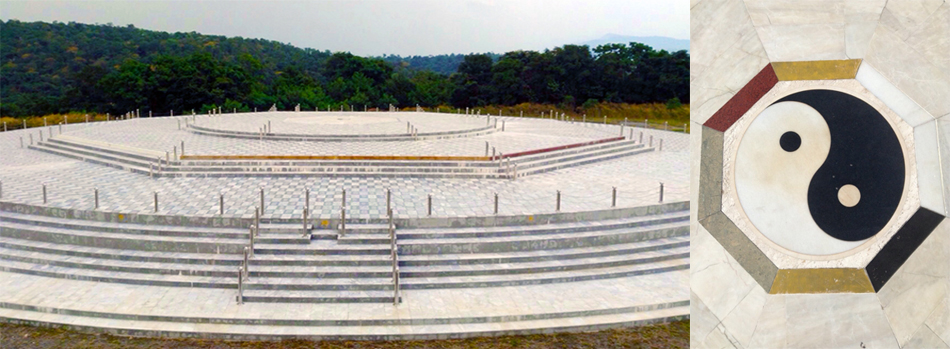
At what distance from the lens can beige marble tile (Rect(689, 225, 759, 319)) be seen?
16.7 ft

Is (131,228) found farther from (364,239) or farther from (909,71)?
(909,71)

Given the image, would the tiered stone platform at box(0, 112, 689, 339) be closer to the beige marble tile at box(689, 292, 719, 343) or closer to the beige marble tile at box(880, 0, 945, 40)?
the beige marble tile at box(689, 292, 719, 343)

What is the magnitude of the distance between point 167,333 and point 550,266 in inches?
214

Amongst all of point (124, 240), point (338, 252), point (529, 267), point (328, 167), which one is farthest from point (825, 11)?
point (328, 167)

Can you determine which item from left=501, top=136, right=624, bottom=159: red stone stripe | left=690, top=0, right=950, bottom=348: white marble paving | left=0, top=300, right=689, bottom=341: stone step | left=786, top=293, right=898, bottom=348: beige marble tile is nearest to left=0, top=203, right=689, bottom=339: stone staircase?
left=0, top=300, right=689, bottom=341: stone step

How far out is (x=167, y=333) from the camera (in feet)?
26.9

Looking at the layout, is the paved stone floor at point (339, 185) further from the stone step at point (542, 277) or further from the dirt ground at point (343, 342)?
the dirt ground at point (343, 342)

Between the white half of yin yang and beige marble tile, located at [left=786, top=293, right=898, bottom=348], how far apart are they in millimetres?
402

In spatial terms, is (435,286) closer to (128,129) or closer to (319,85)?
(128,129)

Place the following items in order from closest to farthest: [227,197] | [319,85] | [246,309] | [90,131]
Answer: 1. [246,309]
2. [227,197]
3. [90,131]
4. [319,85]

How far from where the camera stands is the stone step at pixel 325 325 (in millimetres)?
8180

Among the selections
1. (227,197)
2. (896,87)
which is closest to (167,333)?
(227,197)

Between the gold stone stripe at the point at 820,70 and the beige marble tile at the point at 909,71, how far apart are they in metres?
0.17

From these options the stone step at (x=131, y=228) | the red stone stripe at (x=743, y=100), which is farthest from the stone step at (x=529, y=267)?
the red stone stripe at (x=743, y=100)
